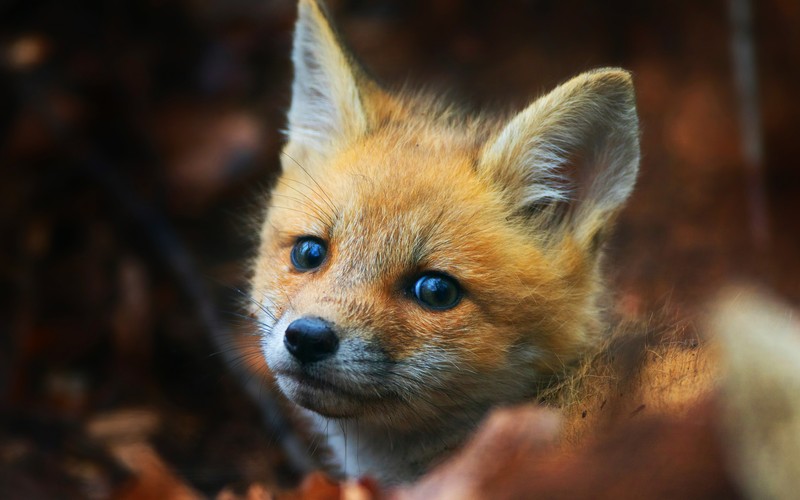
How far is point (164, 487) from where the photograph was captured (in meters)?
3.44

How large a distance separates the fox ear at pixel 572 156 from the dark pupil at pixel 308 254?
0.71 meters

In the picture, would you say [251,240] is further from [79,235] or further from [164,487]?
[79,235]

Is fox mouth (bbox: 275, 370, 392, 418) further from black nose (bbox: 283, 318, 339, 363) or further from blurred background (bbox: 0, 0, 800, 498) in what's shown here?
blurred background (bbox: 0, 0, 800, 498)

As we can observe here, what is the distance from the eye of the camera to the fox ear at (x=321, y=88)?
12.1 ft

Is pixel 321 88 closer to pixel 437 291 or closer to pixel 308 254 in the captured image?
pixel 308 254

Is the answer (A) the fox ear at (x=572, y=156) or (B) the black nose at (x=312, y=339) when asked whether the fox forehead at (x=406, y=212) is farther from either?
(B) the black nose at (x=312, y=339)

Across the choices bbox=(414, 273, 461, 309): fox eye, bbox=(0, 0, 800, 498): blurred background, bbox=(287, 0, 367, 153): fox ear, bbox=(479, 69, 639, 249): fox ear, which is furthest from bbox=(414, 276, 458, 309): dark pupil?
bbox=(0, 0, 800, 498): blurred background

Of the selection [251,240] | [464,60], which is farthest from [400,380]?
[464,60]

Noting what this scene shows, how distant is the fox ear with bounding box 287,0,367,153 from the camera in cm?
369

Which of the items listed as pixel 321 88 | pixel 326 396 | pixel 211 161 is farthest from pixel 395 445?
pixel 211 161

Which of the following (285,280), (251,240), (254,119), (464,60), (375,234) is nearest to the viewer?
(375,234)

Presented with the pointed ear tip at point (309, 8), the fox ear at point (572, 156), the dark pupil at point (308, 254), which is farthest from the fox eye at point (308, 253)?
the pointed ear tip at point (309, 8)

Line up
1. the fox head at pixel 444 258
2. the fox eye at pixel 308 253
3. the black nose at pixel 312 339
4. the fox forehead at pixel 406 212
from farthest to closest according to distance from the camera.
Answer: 1. the fox eye at pixel 308 253
2. the fox forehead at pixel 406 212
3. the fox head at pixel 444 258
4. the black nose at pixel 312 339

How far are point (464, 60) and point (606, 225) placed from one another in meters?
3.85
